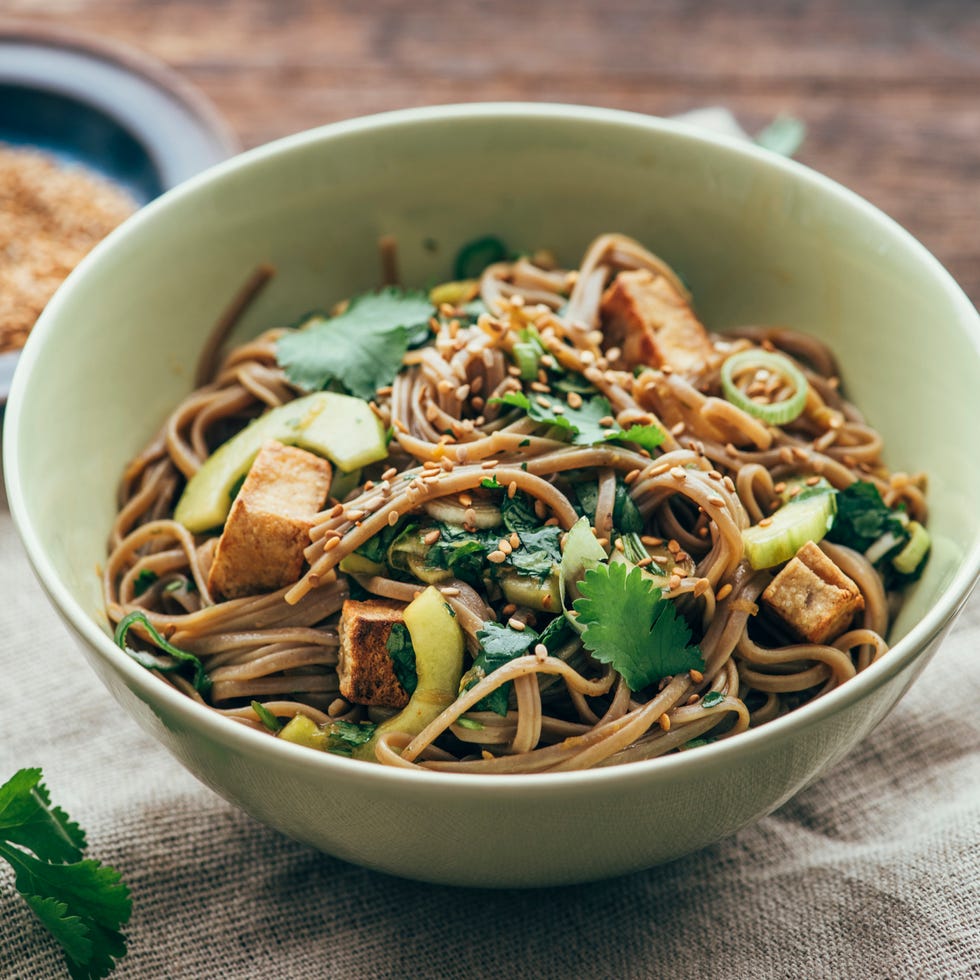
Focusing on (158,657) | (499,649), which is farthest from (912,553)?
(158,657)

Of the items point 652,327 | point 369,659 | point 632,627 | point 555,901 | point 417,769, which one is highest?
point 652,327

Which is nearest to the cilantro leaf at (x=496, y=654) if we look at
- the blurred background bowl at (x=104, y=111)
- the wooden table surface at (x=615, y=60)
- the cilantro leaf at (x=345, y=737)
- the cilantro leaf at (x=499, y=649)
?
the cilantro leaf at (x=499, y=649)

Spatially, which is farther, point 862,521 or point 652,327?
point 652,327

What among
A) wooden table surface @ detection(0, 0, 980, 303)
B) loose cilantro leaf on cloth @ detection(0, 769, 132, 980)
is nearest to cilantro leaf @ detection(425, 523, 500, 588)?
loose cilantro leaf on cloth @ detection(0, 769, 132, 980)

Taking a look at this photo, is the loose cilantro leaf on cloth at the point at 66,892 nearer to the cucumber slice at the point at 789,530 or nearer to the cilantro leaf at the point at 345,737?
the cilantro leaf at the point at 345,737

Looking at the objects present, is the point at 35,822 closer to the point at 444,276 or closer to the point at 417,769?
the point at 417,769

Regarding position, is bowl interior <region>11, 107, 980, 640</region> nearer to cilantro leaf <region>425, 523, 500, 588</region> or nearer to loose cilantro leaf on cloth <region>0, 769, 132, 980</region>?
loose cilantro leaf on cloth <region>0, 769, 132, 980</region>
